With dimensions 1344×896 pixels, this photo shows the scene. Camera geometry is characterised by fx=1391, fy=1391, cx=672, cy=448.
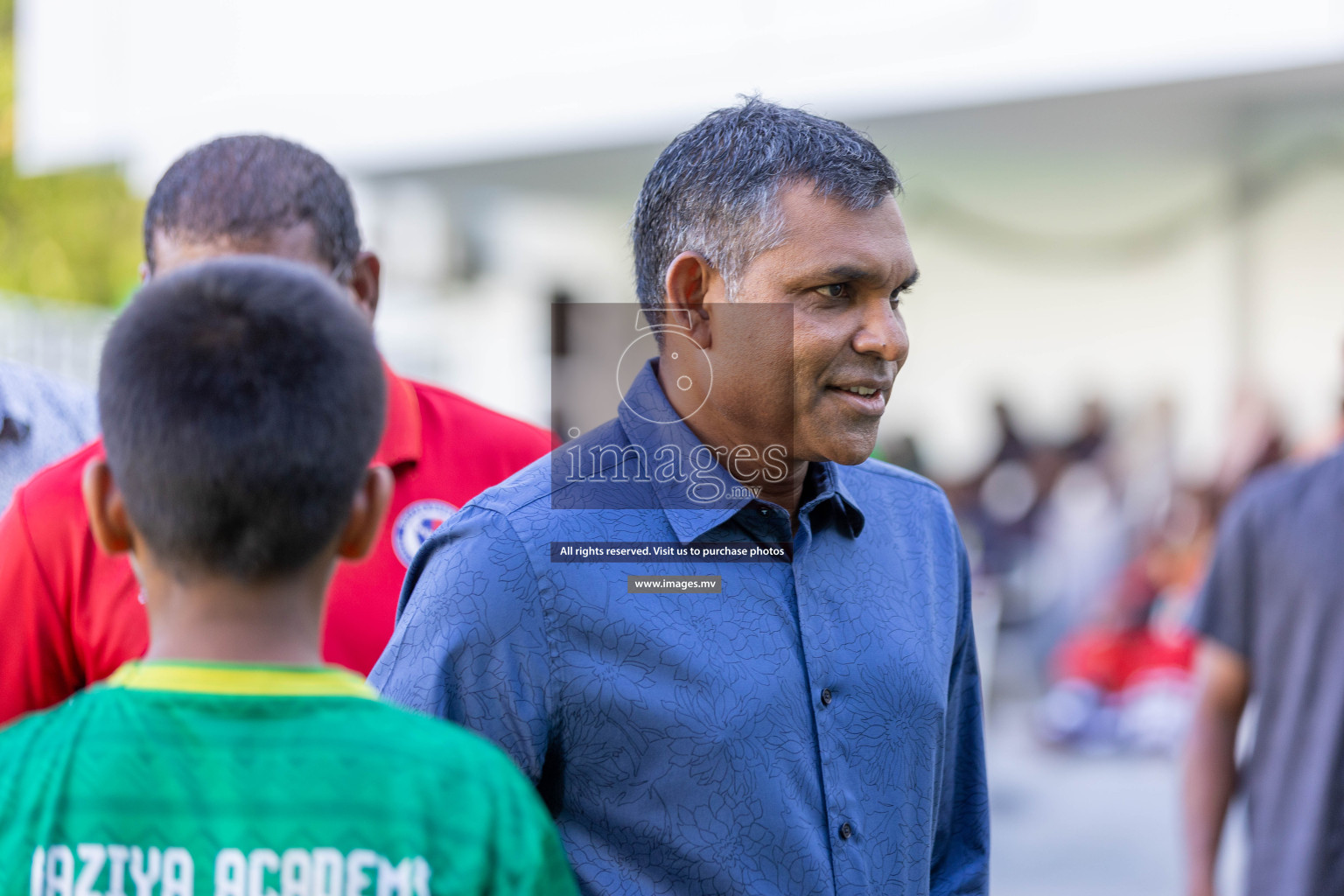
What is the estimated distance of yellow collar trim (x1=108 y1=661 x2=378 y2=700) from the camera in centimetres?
120

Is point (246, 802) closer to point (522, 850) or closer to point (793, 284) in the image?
point (522, 850)

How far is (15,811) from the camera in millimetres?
1174

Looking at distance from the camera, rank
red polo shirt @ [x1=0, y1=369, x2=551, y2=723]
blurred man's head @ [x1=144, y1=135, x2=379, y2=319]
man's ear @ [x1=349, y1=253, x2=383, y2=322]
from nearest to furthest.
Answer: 1. red polo shirt @ [x1=0, y1=369, x2=551, y2=723]
2. blurred man's head @ [x1=144, y1=135, x2=379, y2=319]
3. man's ear @ [x1=349, y1=253, x2=383, y2=322]

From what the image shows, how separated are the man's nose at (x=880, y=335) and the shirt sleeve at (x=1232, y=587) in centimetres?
147

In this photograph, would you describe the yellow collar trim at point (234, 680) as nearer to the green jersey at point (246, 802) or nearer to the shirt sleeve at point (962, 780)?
the green jersey at point (246, 802)

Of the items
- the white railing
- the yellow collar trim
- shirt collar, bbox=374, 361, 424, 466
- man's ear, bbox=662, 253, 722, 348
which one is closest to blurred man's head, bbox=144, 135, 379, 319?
shirt collar, bbox=374, 361, 424, 466

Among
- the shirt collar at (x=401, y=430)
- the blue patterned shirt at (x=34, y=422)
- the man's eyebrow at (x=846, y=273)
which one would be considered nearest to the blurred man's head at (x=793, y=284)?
the man's eyebrow at (x=846, y=273)

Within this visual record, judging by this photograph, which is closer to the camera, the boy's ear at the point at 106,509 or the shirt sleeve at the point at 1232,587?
the boy's ear at the point at 106,509

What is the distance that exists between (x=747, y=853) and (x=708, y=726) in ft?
0.50

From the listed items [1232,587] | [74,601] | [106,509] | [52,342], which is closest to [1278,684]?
[1232,587]

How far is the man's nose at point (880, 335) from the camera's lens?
5.78 feet

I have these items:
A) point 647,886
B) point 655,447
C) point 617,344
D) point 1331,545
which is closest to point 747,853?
point 647,886

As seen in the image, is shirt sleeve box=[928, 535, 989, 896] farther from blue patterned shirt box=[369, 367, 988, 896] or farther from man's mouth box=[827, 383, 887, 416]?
A: man's mouth box=[827, 383, 887, 416]

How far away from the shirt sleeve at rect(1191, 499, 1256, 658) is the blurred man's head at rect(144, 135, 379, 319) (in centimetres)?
184
